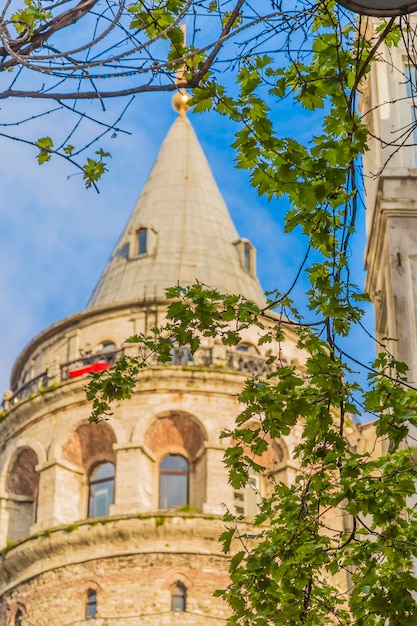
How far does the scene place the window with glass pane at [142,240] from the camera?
44.3 m

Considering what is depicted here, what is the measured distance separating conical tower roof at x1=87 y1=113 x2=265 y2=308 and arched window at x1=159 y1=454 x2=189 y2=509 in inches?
188

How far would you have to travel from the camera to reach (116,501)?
37.6m

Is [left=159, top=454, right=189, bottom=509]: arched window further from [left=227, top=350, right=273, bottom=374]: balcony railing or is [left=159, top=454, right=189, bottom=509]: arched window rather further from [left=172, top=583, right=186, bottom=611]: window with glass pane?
[left=227, top=350, right=273, bottom=374]: balcony railing

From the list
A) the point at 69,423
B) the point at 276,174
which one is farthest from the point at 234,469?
the point at 69,423

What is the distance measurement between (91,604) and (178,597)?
2.10 metres

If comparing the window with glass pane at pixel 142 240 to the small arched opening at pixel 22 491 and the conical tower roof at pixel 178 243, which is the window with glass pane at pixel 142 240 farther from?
the small arched opening at pixel 22 491

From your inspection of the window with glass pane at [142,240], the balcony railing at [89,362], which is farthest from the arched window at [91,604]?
the window with glass pane at [142,240]

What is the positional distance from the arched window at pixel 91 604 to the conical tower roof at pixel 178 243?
8581mm

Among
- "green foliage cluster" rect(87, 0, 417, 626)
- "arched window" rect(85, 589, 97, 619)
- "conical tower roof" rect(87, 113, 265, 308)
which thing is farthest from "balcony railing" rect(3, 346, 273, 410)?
"green foliage cluster" rect(87, 0, 417, 626)

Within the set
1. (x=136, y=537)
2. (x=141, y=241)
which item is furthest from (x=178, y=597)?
(x=141, y=241)

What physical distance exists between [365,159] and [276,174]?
1016 cm

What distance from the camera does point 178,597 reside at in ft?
118

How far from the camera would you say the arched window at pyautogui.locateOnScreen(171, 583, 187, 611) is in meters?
35.8

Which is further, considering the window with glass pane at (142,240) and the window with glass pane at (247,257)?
the window with glass pane at (247,257)
